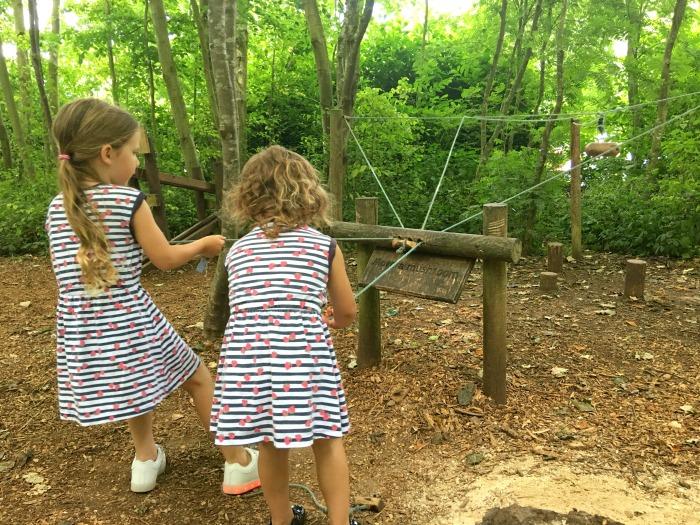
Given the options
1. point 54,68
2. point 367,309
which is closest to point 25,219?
point 54,68

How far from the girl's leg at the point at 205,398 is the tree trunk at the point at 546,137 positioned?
17.7ft

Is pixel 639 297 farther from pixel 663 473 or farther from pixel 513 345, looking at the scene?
pixel 663 473

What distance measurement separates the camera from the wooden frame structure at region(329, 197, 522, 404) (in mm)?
2988

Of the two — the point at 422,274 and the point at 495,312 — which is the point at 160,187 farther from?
the point at 495,312

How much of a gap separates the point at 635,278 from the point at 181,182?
5.38 m

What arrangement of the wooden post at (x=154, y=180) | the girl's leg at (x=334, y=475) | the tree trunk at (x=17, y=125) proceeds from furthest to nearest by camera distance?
the tree trunk at (x=17, y=125) → the wooden post at (x=154, y=180) → the girl's leg at (x=334, y=475)

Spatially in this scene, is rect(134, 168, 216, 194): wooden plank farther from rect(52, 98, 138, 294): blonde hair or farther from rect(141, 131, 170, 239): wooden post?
rect(52, 98, 138, 294): blonde hair

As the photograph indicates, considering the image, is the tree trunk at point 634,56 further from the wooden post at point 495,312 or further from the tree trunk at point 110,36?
the tree trunk at point 110,36

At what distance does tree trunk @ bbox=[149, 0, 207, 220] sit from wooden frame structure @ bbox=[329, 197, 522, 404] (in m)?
4.43

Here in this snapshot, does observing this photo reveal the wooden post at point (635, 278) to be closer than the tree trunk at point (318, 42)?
Yes

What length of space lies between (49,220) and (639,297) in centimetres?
522

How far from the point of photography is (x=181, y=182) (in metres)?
6.89

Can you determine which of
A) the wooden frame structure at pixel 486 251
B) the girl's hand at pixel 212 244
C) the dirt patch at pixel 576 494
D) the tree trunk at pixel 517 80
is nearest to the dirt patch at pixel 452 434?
the dirt patch at pixel 576 494

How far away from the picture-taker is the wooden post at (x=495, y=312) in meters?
3.06
